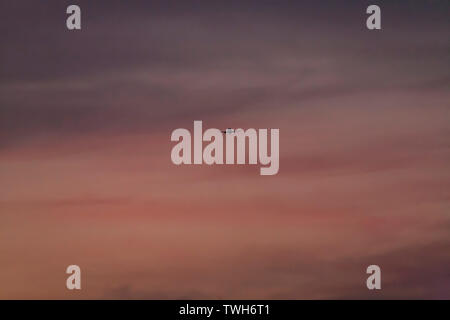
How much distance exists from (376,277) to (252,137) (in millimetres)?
5177

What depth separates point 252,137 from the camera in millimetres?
21734
